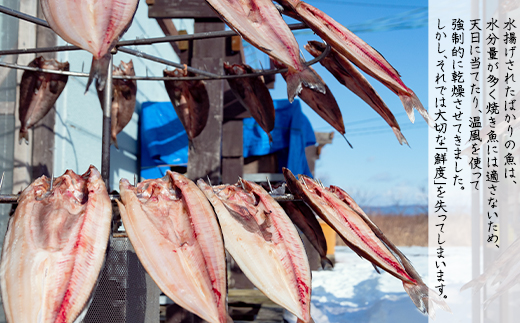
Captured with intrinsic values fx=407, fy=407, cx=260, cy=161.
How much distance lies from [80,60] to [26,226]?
9.51ft

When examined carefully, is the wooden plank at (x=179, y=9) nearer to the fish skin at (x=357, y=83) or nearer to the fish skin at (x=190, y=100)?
the fish skin at (x=190, y=100)

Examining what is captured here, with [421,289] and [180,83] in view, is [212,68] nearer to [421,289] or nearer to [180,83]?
[180,83]

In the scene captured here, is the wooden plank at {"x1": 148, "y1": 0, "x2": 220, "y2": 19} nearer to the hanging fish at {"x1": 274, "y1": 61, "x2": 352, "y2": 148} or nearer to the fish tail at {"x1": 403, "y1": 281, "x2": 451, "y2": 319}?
the hanging fish at {"x1": 274, "y1": 61, "x2": 352, "y2": 148}

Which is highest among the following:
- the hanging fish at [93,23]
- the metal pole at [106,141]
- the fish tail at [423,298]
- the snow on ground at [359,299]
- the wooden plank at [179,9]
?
the wooden plank at [179,9]

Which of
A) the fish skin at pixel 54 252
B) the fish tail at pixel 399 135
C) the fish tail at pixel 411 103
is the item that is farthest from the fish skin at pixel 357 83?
the fish skin at pixel 54 252

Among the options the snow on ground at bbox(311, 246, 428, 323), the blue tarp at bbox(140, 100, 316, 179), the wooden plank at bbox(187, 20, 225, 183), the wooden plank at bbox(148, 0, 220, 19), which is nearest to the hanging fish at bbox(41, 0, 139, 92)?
the wooden plank at bbox(187, 20, 225, 183)

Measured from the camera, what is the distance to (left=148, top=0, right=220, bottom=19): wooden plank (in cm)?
297

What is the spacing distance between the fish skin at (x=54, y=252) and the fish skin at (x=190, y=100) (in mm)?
1216

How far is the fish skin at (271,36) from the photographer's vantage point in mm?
757

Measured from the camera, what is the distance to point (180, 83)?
196 centimetres

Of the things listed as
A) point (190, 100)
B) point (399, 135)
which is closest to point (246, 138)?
point (190, 100)

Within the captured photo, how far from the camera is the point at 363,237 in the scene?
90 centimetres

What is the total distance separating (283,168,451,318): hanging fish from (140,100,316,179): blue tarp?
8.88 feet

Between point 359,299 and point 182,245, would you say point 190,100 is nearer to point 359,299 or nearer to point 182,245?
point 182,245
